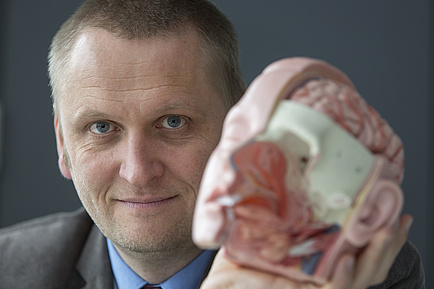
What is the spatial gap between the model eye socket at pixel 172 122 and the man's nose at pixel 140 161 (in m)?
0.07

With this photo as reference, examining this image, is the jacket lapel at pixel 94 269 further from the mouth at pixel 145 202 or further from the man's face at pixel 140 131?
the mouth at pixel 145 202

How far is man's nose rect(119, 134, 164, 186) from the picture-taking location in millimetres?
1605

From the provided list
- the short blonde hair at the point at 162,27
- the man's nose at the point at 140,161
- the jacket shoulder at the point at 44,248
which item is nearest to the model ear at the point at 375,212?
the man's nose at the point at 140,161

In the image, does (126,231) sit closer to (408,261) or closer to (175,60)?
(175,60)

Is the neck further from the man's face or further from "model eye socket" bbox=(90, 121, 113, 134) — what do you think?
"model eye socket" bbox=(90, 121, 113, 134)

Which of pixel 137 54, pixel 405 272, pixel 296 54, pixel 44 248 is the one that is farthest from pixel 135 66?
pixel 296 54

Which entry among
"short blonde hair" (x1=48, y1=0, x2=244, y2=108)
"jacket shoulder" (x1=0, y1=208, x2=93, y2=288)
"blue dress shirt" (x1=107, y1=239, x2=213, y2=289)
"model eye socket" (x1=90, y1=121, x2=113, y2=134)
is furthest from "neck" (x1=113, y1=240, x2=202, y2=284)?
"short blonde hair" (x1=48, y1=0, x2=244, y2=108)

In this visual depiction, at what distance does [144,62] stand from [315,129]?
79cm

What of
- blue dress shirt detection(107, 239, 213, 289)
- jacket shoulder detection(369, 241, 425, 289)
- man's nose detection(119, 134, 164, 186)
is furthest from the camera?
blue dress shirt detection(107, 239, 213, 289)

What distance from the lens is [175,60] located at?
1.66 metres

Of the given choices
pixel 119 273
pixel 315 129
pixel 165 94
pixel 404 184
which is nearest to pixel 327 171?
pixel 315 129

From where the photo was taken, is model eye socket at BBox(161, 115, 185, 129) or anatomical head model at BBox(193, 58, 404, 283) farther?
model eye socket at BBox(161, 115, 185, 129)

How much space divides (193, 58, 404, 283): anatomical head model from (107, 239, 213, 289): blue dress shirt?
2.91ft

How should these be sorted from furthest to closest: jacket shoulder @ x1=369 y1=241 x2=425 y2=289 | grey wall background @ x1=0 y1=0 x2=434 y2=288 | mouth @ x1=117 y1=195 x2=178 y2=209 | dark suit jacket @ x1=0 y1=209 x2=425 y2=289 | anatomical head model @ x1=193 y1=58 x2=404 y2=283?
grey wall background @ x1=0 y1=0 x2=434 y2=288 < dark suit jacket @ x1=0 y1=209 x2=425 y2=289 < jacket shoulder @ x1=369 y1=241 x2=425 y2=289 < mouth @ x1=117 y1=195 x2=178 y2=209 < anatomical head model @ x1=193 y1=58 x2=404 y2=283
